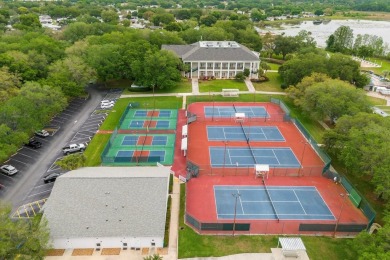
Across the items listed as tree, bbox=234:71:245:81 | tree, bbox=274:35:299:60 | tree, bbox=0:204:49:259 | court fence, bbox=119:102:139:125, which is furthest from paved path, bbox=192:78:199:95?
tree, bbox=0:204:49:259

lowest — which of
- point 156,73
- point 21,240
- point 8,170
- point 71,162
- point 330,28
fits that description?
point 330,28

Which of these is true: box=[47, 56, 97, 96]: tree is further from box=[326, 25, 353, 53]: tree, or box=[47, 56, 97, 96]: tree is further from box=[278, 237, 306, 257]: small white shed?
box=[326, 25, 353, 53]: tree

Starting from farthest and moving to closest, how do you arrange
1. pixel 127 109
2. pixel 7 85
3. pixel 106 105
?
1. pixel 106 105
2. pixel 127 109
3. pixel 7 85

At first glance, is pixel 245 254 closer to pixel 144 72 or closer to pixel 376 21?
pixel 144 72

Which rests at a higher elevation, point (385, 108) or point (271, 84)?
point (385, 108)

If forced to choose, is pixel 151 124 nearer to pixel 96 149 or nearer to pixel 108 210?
pixel 96 149

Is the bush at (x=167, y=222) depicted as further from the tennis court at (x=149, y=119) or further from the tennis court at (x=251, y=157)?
the tennis court at (x=149, y=119)

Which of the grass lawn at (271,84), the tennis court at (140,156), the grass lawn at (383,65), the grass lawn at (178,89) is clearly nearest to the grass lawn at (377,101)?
the grass lawn at (271,84)

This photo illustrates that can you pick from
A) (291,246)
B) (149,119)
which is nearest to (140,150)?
(149,119)
